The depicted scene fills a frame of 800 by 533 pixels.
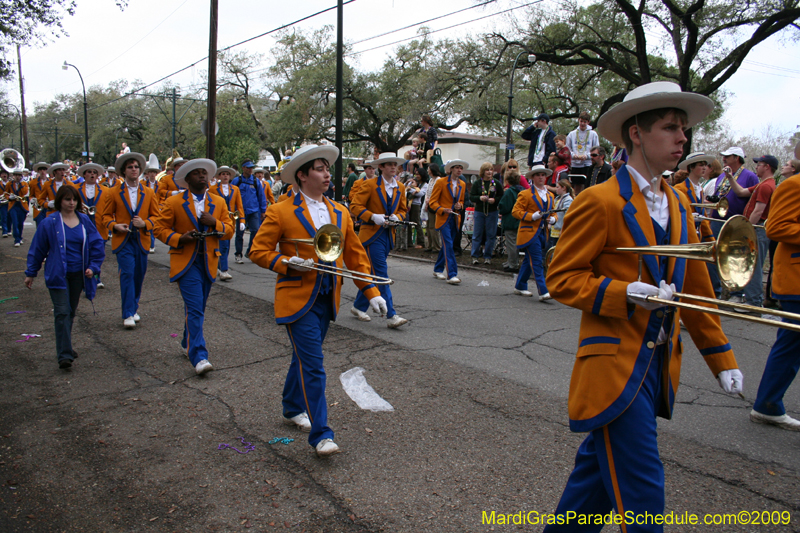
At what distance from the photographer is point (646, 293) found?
6.85ft

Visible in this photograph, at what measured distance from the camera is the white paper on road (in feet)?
15.6

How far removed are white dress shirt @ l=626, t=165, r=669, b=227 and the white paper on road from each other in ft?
9.52

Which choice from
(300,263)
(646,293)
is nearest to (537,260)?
(300,263)

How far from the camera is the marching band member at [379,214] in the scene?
8.00m

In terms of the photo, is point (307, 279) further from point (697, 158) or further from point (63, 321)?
point (697, 158)

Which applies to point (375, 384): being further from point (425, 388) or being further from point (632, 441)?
point (632, 441)

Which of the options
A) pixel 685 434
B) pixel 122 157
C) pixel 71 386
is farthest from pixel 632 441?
pixel 122 157

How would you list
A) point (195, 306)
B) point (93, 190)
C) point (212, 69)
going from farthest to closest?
point (212, 69) → point (93, 190) → point (195, 306)

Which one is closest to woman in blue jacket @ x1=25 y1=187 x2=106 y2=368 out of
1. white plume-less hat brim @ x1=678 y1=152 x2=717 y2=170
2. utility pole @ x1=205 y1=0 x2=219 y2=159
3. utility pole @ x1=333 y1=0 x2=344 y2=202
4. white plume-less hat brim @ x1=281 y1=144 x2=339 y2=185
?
white plume-less hat brim @ x1=281 y1=144 x2=339 y2=185

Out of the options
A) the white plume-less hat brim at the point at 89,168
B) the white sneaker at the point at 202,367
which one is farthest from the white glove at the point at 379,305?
the white plume-less hat brim at the point at 89,168

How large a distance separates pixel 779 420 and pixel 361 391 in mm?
3315

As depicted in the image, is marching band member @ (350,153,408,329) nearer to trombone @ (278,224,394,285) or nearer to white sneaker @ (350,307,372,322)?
white sneaker @ (350,307,372,322)

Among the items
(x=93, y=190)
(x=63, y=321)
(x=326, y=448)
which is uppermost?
(x=93, y=190)

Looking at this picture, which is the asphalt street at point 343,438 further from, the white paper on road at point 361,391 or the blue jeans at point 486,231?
the blue jeans at point 486,231
